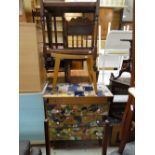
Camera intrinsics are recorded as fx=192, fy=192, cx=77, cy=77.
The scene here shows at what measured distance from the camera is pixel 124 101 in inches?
76.7

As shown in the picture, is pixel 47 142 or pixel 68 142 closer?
pixel 47 142

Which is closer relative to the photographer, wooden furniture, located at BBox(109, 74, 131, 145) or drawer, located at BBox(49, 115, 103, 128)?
drawer, located at BBox(49, 115, 103, 128)

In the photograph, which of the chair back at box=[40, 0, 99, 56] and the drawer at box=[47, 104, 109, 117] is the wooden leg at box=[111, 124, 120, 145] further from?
the chair back at box=[40, 0, 99, 56]

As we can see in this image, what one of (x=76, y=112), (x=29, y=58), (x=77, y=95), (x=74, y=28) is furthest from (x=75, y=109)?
(x=74, y=28)

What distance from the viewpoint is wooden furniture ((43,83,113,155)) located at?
172cm

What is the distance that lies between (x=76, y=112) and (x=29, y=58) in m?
0.65

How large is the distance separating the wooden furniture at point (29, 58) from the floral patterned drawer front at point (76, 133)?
0.44m

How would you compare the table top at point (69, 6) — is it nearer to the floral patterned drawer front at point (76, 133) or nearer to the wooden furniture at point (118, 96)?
the wooden furniture at point (118, 96)

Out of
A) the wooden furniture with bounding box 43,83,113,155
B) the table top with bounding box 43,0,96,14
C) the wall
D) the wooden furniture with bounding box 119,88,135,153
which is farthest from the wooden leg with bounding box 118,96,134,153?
the table top with bounding box 43,0,96,14

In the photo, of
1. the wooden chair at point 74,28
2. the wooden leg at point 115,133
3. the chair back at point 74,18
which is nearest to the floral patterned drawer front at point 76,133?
the wooden leg at point 115,133
